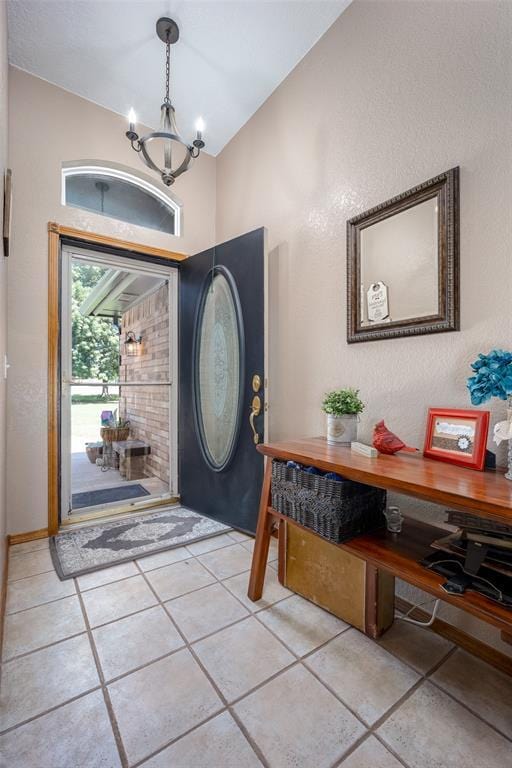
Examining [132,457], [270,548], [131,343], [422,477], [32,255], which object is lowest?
[270,548]

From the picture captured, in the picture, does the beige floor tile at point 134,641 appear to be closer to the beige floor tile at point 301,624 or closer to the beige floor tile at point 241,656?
the beige floor tile at point 241,656

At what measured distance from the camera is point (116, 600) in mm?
1682

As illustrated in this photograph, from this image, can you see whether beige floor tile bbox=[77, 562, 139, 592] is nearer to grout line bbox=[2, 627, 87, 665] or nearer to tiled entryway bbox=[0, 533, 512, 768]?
tiled entryway bbox=[0, 533, 512, 768]

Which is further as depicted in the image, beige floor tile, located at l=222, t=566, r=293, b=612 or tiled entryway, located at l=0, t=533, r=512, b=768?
beige floor tile, located at l=222, t=566, r=293, b=612

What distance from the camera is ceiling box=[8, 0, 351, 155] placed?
6.57 ft

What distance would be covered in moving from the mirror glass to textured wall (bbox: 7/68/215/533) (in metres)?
2.13

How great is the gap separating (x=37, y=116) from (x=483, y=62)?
9.04ft

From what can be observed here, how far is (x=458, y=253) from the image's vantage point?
4.73ft

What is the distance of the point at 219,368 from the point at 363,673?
1.99m

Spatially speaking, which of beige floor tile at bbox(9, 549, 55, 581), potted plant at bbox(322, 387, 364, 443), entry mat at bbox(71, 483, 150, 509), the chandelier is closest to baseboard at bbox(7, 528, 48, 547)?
beige floor tile at bbox(9, 549, 55, 581)

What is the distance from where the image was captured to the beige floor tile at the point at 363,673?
1.15 metres

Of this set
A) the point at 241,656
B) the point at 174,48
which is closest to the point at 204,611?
the point at 241,656

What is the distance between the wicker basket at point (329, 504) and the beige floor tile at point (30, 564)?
4.88 ft

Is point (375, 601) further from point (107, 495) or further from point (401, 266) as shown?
point (107, 495)
